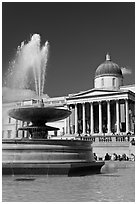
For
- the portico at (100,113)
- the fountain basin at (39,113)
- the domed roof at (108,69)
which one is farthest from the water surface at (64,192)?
the domed roof at (108,69)

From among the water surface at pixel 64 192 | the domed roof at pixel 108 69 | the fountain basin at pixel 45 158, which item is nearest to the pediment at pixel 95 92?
the domed roof at pixel 108 69

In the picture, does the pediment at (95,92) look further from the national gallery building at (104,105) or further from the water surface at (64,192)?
the water surface at (64,192)

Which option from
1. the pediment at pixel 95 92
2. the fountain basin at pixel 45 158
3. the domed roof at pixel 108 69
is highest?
the domed roof at pixel 108 69

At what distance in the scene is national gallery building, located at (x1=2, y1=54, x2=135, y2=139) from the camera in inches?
2222

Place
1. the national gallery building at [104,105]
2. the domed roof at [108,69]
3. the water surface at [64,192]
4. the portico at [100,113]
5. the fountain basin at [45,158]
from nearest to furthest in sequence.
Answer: the water surface at [64,192], the fountain basin at [45,158], the portico at [100,113], the national gallery building at [104,105], the domed roof at [108,69]

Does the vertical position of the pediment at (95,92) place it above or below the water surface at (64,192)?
above

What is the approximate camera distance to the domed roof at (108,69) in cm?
6281

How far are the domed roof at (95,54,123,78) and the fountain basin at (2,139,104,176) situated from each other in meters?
48.8

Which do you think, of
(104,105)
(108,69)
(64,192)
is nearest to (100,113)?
A: (104,105)

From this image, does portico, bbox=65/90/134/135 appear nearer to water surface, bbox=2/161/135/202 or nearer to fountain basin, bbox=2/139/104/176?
fountain basin, bbox=2/139/104/176

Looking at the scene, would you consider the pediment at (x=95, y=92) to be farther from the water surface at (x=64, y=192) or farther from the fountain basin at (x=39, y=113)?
the water surface at (x=64, y=192)

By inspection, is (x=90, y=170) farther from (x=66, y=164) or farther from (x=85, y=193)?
(x=85, y=193)

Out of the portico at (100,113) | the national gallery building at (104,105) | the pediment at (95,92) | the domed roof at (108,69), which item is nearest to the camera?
the portico at (100,113)

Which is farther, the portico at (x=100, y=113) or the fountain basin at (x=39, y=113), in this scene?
the portico at (x=100, y=113)
